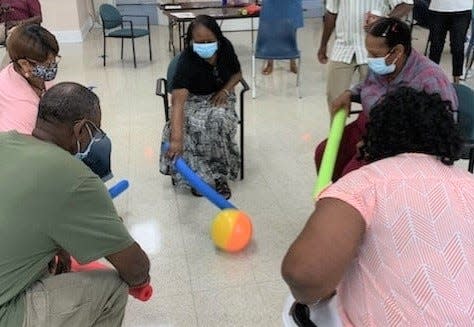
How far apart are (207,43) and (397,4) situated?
48.7 inches

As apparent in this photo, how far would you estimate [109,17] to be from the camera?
6.06 metres

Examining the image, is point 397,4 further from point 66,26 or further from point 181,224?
point 66,26

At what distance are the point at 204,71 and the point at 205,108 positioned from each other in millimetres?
207

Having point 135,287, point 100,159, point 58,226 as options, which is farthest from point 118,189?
point 58,226

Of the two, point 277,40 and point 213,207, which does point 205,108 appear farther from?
point 277,40

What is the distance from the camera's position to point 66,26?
7.16 m

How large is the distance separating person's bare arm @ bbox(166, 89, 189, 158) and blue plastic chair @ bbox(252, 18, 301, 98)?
1939 millimetres

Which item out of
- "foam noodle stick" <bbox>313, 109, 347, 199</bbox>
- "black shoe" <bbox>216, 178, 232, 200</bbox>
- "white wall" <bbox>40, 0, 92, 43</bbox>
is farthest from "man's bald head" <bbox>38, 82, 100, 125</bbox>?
"white wall" <bbox>40, 0, 92, 43</bbox>

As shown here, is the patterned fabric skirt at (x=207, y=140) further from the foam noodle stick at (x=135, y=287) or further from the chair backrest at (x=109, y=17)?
the chair backrest at (x=109, y=17)

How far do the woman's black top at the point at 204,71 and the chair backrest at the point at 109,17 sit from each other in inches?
135

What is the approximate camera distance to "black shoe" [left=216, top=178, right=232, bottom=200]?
3041 millimetres

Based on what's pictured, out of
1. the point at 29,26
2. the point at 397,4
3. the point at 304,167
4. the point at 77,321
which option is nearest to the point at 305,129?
the point at 304,167

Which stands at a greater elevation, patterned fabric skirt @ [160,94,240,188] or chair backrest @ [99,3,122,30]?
chair backrest @ [99,3,122,30]

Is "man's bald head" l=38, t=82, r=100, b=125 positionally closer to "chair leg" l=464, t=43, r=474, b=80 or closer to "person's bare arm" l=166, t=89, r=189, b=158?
"person's bare arm" l=166, t=89, r=189, b=158
